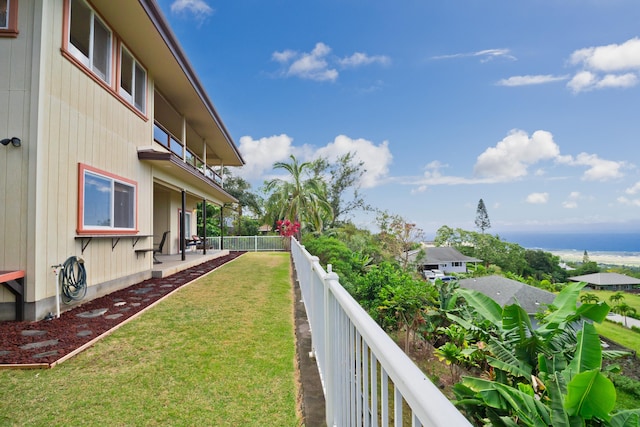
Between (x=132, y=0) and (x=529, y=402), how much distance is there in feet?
27.1

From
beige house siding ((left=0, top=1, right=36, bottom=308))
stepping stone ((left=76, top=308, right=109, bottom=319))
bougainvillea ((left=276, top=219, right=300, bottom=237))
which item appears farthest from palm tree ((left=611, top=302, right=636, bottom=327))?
beige house siding ((left=0, top=1, right=36, bottom=308))

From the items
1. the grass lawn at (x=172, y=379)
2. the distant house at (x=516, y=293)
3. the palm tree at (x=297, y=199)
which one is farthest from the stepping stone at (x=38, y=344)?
the palm tree at (x=297, y=199)

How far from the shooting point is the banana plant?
2.21 meters

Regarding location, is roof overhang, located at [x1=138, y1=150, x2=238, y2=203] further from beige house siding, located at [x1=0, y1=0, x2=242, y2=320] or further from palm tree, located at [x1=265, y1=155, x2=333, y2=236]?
palm tree, located at [x1=265, y1=155, x2=333, y2=236]

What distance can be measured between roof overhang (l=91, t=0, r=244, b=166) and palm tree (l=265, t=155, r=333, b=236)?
31.5 feet

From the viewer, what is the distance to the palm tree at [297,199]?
22.7m

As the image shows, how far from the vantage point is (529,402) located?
2604mm

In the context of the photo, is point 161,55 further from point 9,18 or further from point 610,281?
point 610,281

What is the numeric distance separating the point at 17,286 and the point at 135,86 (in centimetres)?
555

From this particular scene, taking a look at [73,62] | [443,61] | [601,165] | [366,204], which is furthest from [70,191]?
[601,165]

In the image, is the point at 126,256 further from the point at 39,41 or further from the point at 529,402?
the point at 529,402

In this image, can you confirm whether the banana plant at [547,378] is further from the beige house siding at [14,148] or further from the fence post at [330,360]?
the beige house siding at [14,148]

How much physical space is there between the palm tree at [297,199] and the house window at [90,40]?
16201 mm

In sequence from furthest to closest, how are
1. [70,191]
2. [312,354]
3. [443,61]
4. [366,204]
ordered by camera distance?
[366,204]
[443,61]
[70,191]
[312,354]
